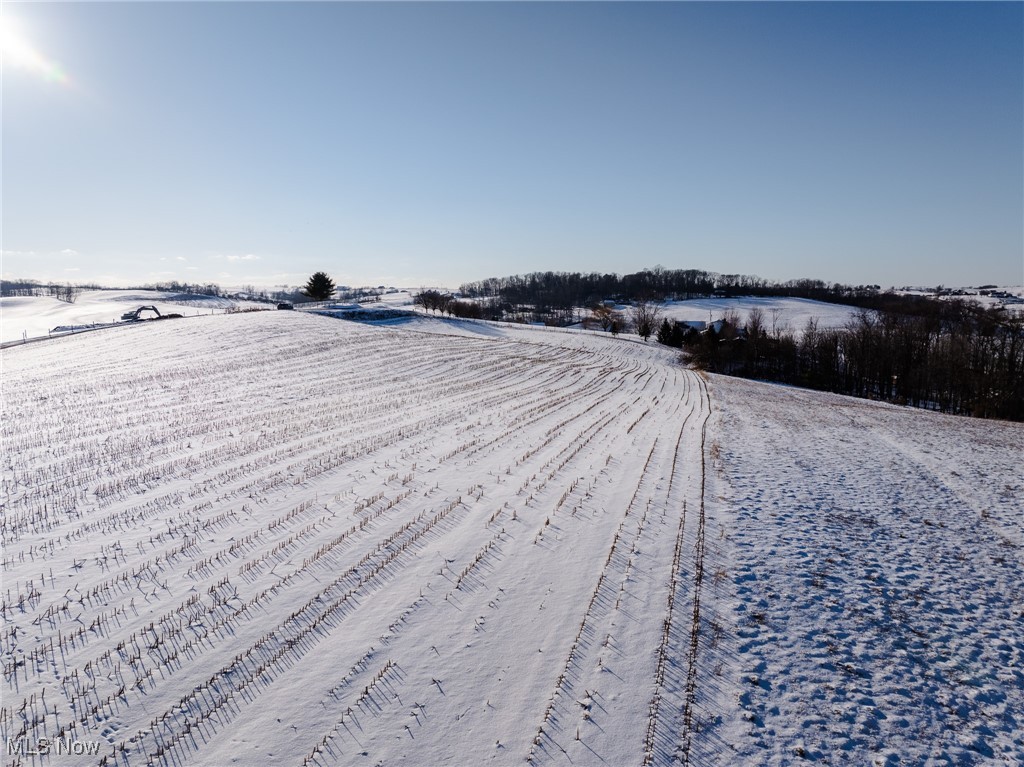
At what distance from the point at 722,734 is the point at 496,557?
4.83 meters

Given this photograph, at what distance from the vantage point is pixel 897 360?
2422 inches

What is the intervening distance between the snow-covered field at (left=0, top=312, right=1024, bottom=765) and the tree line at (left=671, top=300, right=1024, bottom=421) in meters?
39.2

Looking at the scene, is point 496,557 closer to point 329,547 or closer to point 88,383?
point 329,547

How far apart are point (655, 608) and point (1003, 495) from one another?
13.9 m

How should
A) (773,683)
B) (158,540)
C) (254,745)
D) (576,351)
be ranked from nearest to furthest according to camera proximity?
(254,745)
(773,683)
(158,540)
(576,351)

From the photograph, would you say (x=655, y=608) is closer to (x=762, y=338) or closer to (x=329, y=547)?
(x=329, y=547)

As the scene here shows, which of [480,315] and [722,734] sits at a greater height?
[480,315]

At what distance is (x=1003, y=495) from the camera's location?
14.4 metres

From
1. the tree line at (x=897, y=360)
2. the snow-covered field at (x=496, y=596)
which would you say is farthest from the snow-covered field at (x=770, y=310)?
the snow-covered field at (x=496, y=596)

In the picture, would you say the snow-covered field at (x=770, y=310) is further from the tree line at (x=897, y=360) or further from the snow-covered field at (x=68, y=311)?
the snow-covered field at (x=68, y=311)

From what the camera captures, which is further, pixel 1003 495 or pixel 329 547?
pixel 1003 495

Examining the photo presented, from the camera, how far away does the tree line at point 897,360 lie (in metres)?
46.9

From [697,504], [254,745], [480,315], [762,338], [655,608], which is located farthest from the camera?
[480,315]

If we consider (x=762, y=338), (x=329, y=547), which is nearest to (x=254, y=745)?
(x=329, y=547)
